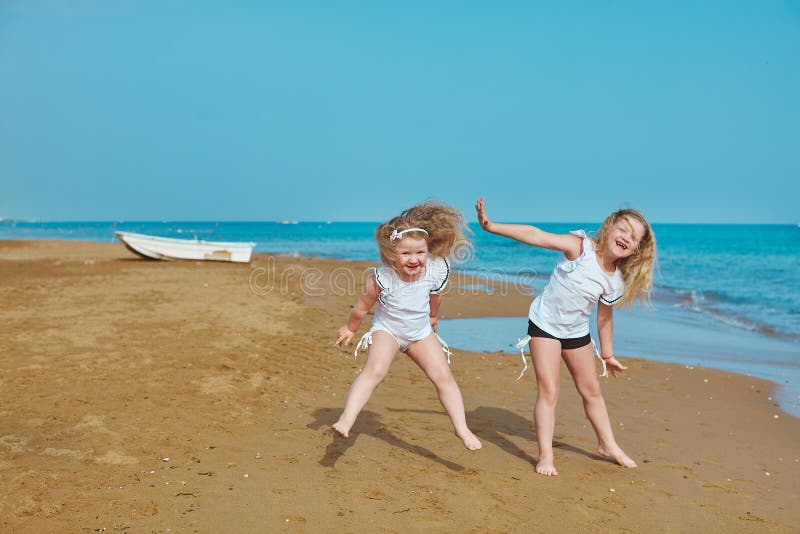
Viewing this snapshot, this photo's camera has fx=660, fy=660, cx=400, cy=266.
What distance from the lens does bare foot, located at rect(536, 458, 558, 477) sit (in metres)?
4.42

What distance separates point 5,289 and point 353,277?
10.0 m

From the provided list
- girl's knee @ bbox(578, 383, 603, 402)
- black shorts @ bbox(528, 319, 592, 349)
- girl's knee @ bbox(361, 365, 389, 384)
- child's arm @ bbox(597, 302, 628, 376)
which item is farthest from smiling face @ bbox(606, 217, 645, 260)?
girl's knee @ bbox(361, 365, 389, 384)

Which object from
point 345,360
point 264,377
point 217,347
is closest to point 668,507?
point 264,377

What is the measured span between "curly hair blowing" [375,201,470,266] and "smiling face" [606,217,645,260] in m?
0.97

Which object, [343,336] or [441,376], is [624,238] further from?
[343,336]

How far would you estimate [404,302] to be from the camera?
14.3 feet

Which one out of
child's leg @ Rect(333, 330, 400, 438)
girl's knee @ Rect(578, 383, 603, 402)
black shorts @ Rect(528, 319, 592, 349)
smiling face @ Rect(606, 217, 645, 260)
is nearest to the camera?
child's leg @ Rect(333, 330, 400, 438)

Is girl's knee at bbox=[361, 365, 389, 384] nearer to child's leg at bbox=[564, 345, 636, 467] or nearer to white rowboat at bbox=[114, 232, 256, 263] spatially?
child's leg at bbox=[564, 345, 636, 467]

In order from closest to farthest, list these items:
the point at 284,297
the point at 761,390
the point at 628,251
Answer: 1. the point at 628,251
2. the point at 761,390
3. the point at 284,297

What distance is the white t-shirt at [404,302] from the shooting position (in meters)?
4.36

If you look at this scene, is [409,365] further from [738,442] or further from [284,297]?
[284,297]

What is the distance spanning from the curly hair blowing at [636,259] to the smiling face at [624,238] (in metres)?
0.04

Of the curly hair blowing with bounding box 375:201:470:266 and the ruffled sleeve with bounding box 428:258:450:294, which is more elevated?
the curly hair blowing with bounding box 375:201:470:266

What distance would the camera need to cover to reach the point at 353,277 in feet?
66.4
